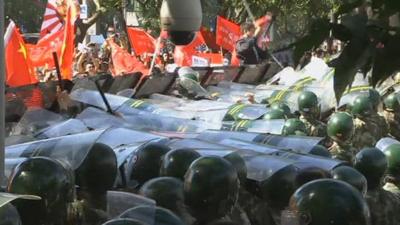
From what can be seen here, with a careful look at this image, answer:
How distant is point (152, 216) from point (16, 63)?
6873 millimetres

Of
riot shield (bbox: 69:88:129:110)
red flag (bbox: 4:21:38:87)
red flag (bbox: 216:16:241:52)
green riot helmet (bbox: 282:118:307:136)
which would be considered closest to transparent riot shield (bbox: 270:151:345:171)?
green riot helmet (bbox: 282:118:307:136)

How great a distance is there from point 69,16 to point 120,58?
12.1ft

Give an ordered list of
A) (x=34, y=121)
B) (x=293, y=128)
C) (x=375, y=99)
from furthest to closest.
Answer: (x=375, y=99), (x=34, y=121), (x=293, y=128)

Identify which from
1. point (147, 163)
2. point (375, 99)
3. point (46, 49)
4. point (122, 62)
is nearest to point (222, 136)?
point (147, 163)

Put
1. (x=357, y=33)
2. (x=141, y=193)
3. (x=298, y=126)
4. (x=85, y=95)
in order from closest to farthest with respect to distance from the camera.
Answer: (x=357, y=33) < (x=141, y=193) < (x=298, y=126) < (x=85, y=95)

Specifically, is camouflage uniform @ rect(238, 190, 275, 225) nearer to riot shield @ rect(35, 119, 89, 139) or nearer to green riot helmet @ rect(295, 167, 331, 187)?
green riot helmet @ rect(295, 167, 331, 187)

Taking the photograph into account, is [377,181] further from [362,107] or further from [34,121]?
[362,107]

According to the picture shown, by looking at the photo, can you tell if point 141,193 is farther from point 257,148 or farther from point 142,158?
point 257,148

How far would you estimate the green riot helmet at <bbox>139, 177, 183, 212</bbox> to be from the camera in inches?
165

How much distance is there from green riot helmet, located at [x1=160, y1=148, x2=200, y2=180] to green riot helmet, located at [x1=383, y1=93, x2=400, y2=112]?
17.6 ft

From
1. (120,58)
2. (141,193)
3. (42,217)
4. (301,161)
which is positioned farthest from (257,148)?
(120,58)

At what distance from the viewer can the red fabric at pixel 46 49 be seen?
1127 cm

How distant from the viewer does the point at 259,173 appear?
4.80 metres

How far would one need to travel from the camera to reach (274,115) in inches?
322
